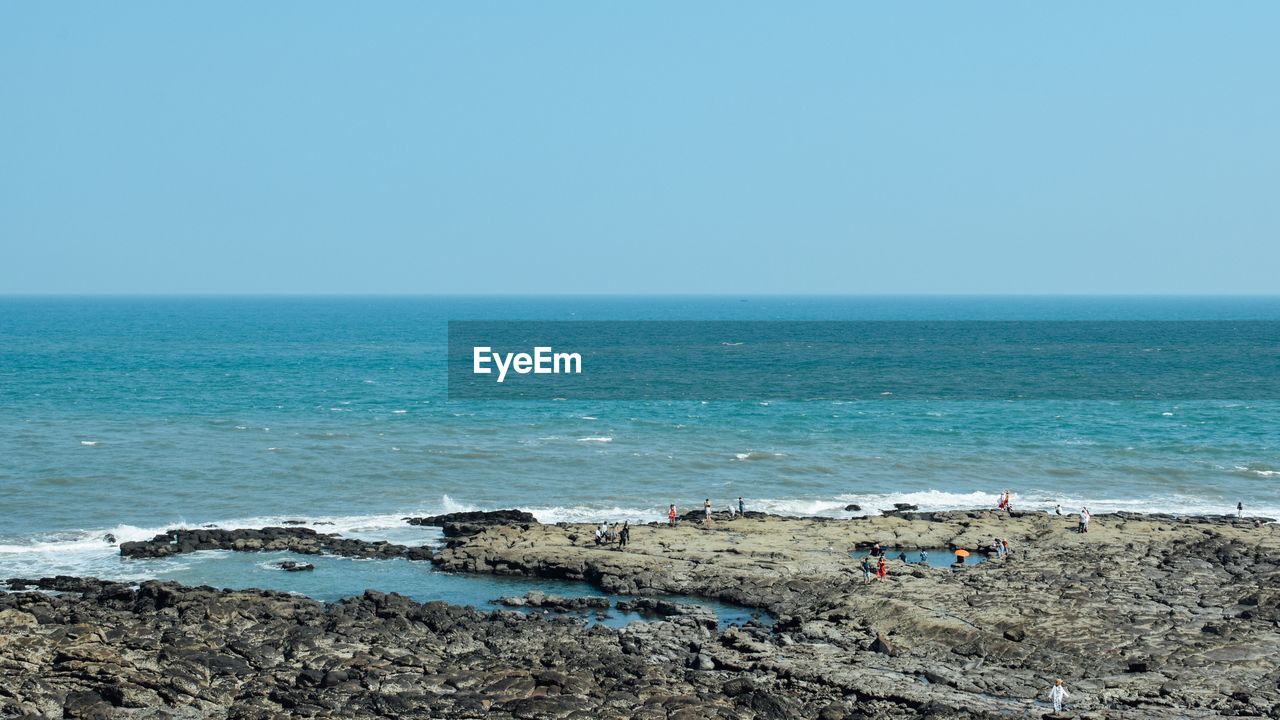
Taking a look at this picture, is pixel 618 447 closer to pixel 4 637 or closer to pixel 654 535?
pixel 654 535

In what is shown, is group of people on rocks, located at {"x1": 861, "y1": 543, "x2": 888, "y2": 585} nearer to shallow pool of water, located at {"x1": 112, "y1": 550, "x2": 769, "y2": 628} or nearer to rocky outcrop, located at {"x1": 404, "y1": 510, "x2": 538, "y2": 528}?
shallow pool of water, located at {"x1": 112, "y1": 550, "x2": 769, "y2": 628}

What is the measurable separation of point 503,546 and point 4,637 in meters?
20.7

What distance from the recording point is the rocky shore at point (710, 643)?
34031 millimetres

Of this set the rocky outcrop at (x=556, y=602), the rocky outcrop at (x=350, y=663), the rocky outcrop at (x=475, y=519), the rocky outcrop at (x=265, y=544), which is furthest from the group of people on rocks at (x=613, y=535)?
the rocky outcrop at (x=350, y=663)

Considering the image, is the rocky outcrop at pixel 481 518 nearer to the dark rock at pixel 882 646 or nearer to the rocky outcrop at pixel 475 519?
the rocky outcrop at pixel 475 519

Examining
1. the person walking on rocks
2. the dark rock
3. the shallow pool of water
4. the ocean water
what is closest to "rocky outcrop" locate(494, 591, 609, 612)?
the shallow pool of water

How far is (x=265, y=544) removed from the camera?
5316cm

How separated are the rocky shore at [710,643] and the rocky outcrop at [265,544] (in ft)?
8.11

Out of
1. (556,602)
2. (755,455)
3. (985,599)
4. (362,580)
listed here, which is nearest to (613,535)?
(556,602)

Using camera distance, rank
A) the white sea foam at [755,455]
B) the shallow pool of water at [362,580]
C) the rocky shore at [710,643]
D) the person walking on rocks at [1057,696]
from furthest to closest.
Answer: the white sea foam at [755,455] → the shallow pool of water at [362,580] → the person walking on rocks at [1057,696] → the rocky shore at [710,643]

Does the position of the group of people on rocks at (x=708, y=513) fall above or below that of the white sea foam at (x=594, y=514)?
above

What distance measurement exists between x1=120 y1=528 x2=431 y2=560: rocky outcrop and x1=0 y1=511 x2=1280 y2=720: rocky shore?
8.11 ft

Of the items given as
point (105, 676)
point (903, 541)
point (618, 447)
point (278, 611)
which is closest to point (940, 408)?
point (618, 447)

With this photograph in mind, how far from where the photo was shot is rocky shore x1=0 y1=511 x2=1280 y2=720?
34.0 metres
